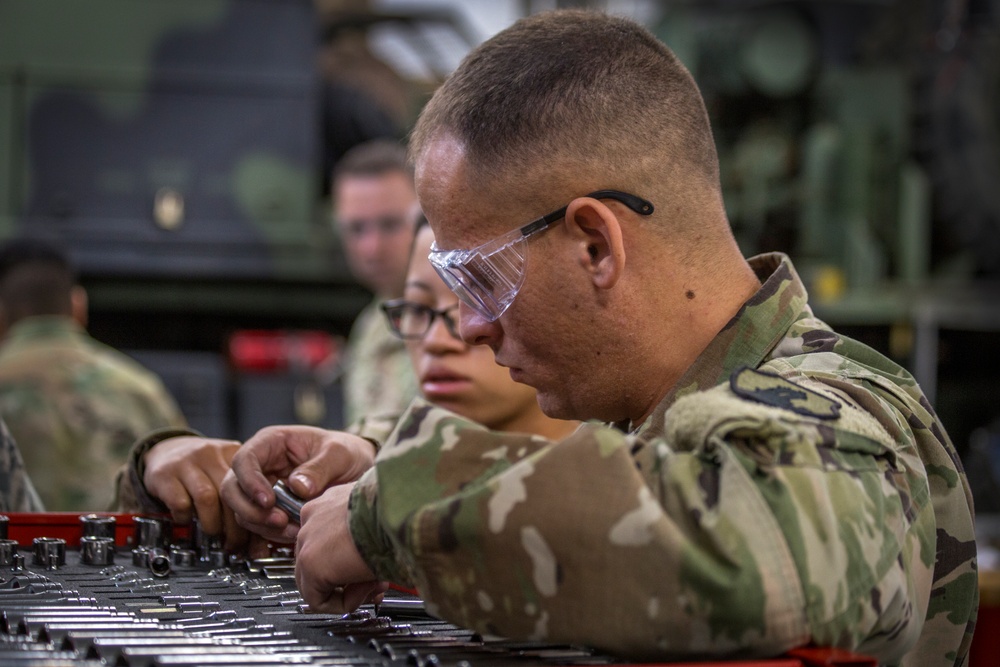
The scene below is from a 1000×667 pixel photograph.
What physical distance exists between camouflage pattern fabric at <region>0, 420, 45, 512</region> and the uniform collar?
55.5 inches

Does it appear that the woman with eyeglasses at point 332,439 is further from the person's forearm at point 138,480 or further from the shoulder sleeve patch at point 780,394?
the shoulder sleeve patch at point 780,394

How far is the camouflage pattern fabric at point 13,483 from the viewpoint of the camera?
2676mm

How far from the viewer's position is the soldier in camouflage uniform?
137 cm

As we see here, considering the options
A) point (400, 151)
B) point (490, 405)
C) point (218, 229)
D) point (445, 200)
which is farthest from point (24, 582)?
point (218, 229)

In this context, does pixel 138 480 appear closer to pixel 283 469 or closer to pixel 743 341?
pixel 283 469

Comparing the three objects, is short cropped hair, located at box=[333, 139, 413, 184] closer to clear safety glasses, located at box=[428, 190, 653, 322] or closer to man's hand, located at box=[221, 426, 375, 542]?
man's hand, located at box=[221, 426, 375, 542]

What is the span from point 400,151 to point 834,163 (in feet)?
8.52

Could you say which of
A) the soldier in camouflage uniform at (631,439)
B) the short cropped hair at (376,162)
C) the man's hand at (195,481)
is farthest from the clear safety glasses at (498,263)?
the short cropped hair at (376,162)

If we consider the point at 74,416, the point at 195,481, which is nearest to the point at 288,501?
the point at 195,481

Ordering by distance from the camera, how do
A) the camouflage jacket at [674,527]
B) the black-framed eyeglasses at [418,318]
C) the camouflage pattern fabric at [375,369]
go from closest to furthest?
the camouflage jacket at [674,527] → the black-framed eyeglasses at [418,318] → the camouflage pattern fabric at [375,369]

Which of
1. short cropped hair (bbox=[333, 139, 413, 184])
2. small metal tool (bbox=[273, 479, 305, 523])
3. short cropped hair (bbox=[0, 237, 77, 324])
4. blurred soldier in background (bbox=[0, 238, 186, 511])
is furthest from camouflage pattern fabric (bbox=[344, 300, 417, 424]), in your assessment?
small metal tool (bbox=[273, 479, 305, 523])

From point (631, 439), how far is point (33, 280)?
4.35 metres

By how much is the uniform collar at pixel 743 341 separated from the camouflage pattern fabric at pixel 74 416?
335cm

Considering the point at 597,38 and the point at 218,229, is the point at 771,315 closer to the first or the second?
the point at 597,38
